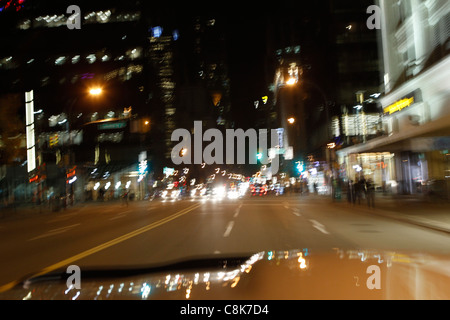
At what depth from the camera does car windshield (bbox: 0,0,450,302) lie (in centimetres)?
1010

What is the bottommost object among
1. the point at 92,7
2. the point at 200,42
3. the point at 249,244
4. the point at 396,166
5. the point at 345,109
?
the point at 249,244


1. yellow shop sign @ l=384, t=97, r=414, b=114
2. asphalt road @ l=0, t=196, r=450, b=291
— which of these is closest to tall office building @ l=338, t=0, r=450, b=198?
yellow shop sign @ l=384, t=97, r=414, b=114

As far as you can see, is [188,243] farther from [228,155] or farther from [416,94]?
[228,155]

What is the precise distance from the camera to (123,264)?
8883 millimetres

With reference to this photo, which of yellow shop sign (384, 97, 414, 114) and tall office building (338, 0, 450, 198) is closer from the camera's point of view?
tall office building (338, 0, 450, 198)

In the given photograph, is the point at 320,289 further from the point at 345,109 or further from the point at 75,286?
the point at 345,109

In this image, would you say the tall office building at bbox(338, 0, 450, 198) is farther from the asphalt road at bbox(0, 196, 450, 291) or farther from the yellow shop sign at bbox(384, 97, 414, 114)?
the asphalt road at bbox(0, 196, 450, 291)

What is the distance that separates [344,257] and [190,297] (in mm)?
2657

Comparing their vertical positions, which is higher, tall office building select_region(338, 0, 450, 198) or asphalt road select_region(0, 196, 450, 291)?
tall office building select_region(338, 0, 450, 198)

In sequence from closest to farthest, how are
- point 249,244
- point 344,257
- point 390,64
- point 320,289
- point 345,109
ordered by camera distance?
point 320,289
point 344,257
point 249,244
point 390,64
point 345,109

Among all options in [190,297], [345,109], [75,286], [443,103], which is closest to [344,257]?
[190,297]

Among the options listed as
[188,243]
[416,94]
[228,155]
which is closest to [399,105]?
[416,94]

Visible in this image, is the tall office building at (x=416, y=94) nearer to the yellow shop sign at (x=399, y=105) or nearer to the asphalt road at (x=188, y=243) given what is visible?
the yellow shop sign at (x=399, y=105)

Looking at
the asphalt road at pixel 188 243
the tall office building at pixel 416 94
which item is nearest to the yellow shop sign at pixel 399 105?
the tall office building at pixel 416 94
